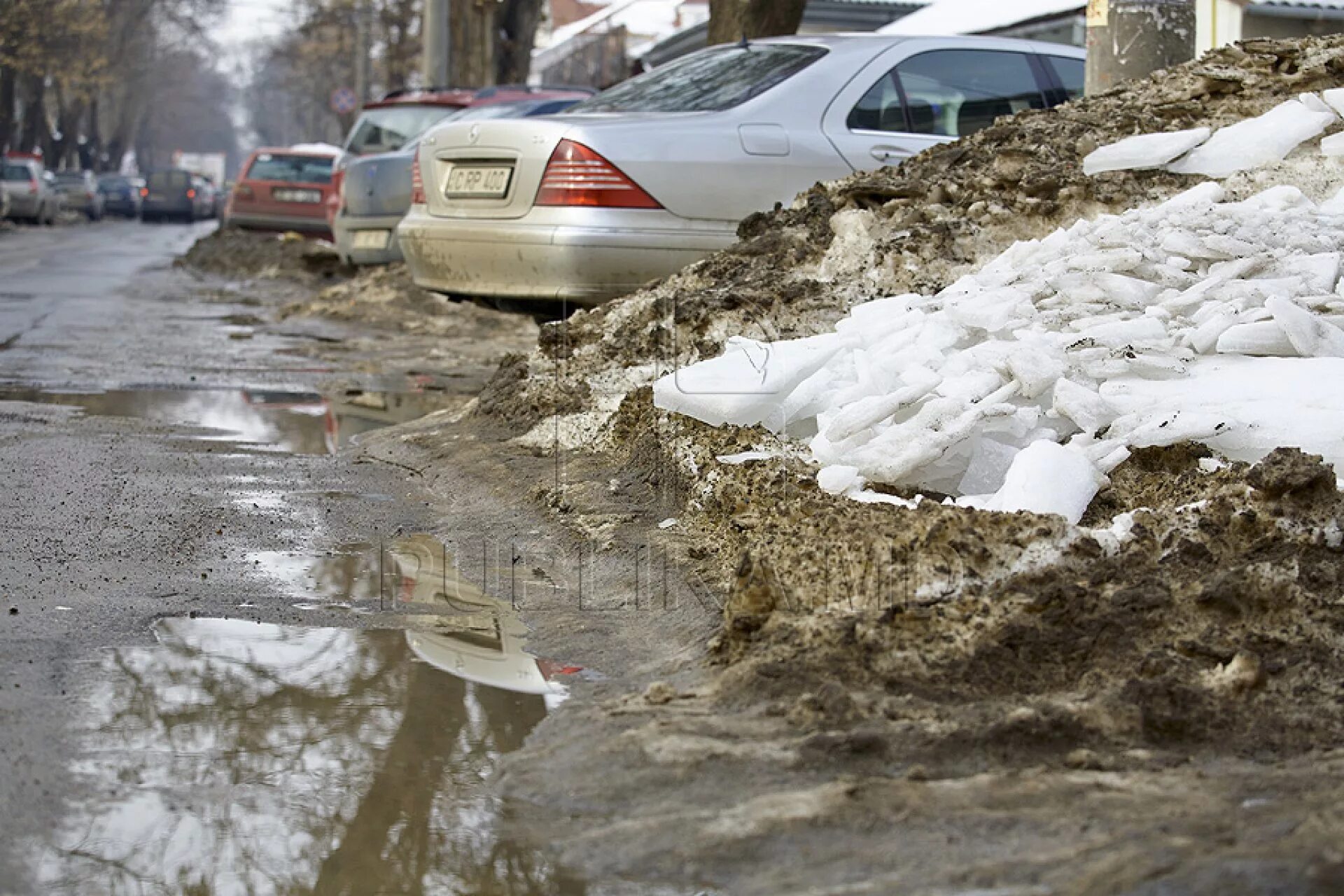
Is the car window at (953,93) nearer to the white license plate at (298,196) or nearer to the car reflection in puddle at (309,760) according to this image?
the car reflection in puddle at (309,760)

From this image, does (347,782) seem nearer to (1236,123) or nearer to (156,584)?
(156,584)

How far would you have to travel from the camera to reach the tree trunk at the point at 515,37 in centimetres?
2612

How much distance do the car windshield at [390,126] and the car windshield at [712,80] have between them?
21.9 ft

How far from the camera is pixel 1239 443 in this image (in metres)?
3.88

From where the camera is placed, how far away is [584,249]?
7.21m

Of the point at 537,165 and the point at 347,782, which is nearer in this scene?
the point at 347,782

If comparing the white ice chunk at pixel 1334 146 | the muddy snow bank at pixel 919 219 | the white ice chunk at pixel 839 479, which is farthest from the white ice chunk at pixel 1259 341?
the white ice chunk at pixel 1334 146

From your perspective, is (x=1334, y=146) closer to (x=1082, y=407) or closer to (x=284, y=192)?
(x=1082, y=407)

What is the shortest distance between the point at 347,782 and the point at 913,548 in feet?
4.14

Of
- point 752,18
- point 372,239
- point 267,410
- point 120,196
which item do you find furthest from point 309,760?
point 120,196

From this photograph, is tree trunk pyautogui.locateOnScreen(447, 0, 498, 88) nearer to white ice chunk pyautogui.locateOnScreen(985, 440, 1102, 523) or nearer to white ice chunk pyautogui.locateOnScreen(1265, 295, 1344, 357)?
white ice chunk pyautogui.locateOnScreen(1265, 295, 1344, 357)

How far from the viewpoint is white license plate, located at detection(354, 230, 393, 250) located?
13.5 m

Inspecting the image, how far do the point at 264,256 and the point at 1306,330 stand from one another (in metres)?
17.7

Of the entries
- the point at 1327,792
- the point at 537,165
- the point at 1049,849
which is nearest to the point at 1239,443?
the point at 1327,792
